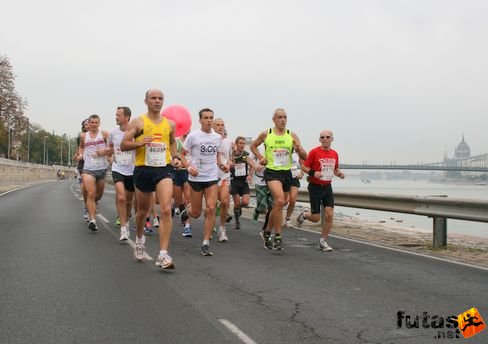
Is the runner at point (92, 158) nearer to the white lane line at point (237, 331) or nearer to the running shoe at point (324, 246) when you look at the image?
the running shoe at point (324, 246)

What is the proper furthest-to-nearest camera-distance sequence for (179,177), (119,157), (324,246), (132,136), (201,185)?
1. (179,177)
2. (119,157)
3. (324,246)
4. (201,185)
5. (132,136)

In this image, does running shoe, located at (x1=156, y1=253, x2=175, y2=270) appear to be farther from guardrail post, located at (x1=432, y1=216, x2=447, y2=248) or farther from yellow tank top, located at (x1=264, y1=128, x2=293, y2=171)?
guardrail post, located at (x1=432, y1=216, x2=447, y2=248)

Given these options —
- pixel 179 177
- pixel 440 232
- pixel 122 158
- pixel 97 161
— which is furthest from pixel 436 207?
pixel 97 161

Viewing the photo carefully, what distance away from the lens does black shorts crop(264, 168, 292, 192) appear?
27.5 feet

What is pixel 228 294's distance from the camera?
5.45 metres

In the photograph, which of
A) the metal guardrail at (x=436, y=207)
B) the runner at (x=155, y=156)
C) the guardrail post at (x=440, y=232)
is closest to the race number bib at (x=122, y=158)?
the runner at (x=155, y=156)

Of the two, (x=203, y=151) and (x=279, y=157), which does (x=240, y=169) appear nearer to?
(x=279, y=157)

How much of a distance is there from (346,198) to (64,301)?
8279mm

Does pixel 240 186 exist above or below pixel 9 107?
below

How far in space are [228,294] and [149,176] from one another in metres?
1.94

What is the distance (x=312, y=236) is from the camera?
35.1 feet

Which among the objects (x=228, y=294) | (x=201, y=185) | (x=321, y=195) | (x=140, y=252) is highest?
(x=201, y=185)

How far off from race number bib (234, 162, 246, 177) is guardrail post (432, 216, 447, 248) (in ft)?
13.6

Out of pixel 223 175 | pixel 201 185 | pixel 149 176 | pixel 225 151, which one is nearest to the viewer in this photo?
pixel 149 176
